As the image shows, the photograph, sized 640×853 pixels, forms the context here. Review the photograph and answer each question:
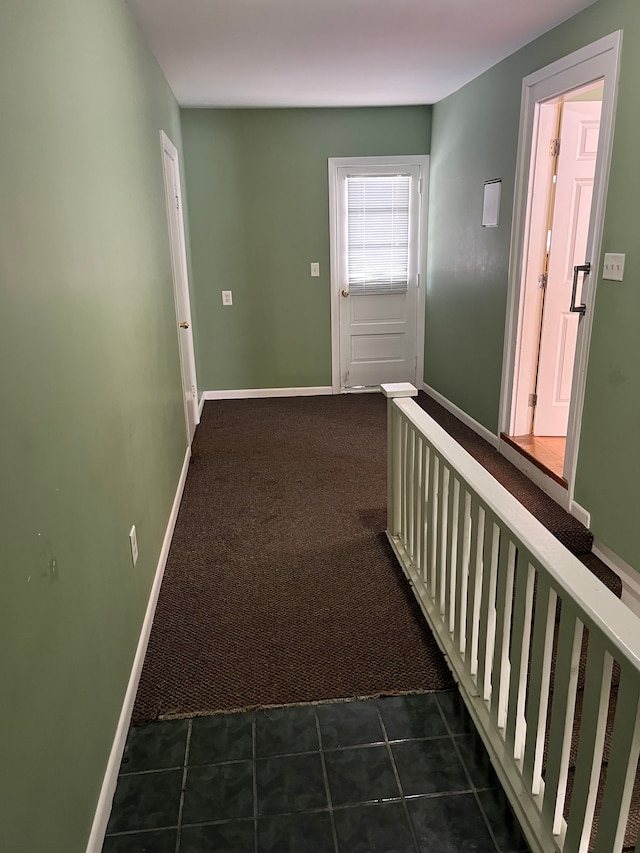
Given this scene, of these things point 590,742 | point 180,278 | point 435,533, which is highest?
point 180,278

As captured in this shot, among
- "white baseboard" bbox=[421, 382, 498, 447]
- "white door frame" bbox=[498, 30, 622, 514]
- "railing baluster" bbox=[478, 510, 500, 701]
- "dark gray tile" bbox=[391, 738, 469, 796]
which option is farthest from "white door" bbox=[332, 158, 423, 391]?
"dark gray tile" bbox=[391, 738, 469, 796]

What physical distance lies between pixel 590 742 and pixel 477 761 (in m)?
0.69

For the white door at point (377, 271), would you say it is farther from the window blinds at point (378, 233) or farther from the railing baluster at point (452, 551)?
the railing baluster at point (452, 551)

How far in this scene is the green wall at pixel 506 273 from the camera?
2.65 m

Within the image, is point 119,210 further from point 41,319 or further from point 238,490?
point 238,490

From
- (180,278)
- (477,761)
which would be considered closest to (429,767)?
(477,761)

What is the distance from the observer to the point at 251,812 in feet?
5.57

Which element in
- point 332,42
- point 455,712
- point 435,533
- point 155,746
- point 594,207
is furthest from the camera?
point 332,42

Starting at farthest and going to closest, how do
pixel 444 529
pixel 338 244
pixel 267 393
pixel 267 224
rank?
pixel 267 393 < pixel 338 244 < pixel 267 224 < pixel 444 529

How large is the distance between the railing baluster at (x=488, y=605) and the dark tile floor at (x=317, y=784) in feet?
0.61

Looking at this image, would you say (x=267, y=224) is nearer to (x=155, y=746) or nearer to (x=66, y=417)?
(x=66, y=417)

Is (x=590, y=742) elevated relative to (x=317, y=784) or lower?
elevated

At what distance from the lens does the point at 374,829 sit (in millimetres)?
1646

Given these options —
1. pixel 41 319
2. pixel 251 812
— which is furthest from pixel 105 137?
pixel 251 812
